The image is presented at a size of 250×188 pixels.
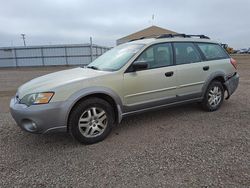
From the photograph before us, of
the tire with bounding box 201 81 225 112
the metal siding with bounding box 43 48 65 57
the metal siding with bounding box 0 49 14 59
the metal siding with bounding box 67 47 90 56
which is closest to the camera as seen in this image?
the tire with bounding box 201 81 225 112

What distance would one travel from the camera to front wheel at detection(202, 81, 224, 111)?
15.5 ft

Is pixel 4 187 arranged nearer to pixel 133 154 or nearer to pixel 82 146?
pixel 82 146

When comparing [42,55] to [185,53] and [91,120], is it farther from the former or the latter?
[91,120]

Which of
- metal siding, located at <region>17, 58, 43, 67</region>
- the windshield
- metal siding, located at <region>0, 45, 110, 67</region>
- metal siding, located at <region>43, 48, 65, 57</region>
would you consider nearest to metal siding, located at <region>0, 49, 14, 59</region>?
metal siding, located at <region>0, 45, 110, 67</region>

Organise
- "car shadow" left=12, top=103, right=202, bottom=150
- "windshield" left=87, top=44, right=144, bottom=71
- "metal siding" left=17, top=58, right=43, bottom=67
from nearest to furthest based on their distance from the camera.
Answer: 1. "car shadow" left=12, top=103, right=202, bottom=150
2. "windshield" left=87, top=44, right=144, bottom=71
3. "metal siding" left=17, top=58, right=43, bottom=67

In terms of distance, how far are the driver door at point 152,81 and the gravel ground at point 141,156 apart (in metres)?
0.53

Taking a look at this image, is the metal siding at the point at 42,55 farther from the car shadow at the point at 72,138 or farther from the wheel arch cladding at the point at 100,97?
the wheel arch cladding at the point at 100,97

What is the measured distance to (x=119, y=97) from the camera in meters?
3.59

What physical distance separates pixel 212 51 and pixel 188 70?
1.08 metres

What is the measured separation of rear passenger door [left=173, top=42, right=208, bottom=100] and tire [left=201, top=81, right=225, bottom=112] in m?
0.29

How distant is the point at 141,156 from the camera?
3.01 m

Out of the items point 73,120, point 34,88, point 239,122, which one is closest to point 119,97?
point 73,120

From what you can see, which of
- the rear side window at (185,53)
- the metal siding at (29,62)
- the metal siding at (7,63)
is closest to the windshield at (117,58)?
the rear side window at (185,53)

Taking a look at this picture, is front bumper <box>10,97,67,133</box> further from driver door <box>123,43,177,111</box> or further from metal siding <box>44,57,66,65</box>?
metal siding <box>44,57,66,65</box>
